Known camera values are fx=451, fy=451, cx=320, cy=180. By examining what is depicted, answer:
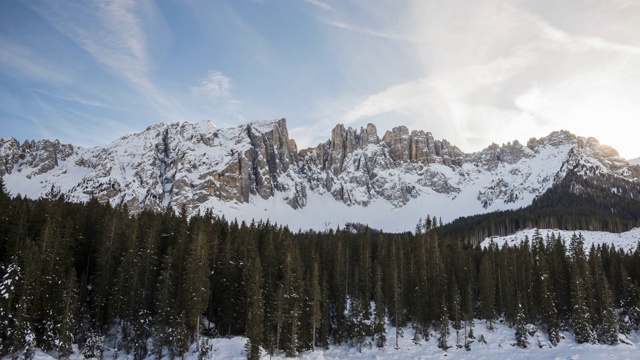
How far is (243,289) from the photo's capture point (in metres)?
60.5

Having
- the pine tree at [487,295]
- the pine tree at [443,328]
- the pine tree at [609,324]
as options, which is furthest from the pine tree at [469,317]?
the pine tree at [609,324]

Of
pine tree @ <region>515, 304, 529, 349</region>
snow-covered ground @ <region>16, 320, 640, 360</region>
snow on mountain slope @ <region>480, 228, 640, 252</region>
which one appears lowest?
snow-covered ground @ <region>16, 320, 640, 360</region>

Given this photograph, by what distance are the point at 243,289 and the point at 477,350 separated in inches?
1344

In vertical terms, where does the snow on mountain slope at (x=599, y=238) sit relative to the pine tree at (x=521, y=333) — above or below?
above

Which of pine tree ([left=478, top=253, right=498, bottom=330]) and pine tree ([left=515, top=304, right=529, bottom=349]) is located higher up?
pine tree ([left=478, top=253, right=498, bottom=330])

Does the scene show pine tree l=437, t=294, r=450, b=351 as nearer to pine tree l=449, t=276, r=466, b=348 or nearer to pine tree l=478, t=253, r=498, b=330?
pine tree l=449, t=276, r=466, b=348

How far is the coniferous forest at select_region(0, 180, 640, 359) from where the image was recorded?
49.2m

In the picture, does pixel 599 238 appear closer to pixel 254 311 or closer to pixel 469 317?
pixel 469 317

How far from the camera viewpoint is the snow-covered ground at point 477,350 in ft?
177

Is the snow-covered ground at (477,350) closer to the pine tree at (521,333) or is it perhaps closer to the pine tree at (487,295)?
the pine tree at (521,333)

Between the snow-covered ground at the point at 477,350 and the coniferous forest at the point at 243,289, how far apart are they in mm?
1419

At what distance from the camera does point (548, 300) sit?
7069 centimetres

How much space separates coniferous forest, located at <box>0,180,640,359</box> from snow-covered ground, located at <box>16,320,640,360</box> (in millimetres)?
1419

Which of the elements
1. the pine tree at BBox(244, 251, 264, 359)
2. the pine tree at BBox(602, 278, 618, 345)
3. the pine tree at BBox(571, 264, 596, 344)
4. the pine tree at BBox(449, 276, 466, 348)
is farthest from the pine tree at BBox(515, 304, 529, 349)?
the pine tree at BBox(244, 251, 264, 359)
